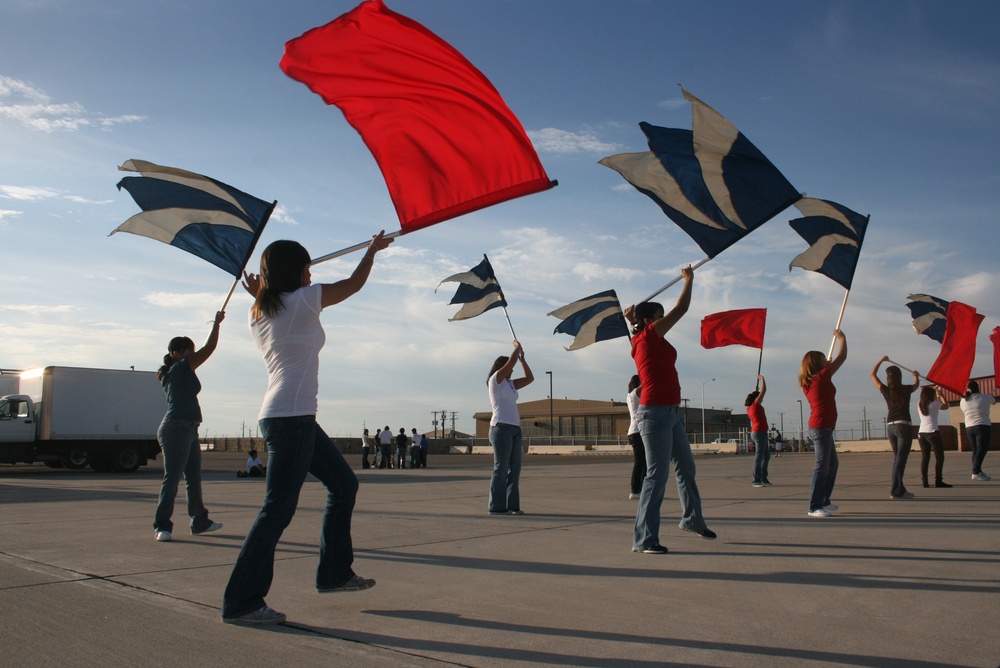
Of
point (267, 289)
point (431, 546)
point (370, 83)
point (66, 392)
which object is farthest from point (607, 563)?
point (66, 392)

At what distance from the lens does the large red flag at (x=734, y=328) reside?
44.0 ft

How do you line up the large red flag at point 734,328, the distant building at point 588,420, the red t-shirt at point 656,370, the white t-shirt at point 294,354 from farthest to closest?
the distant building at point 588,420, the large red flag at point 734,328, the red t-shirt at point 656,370, the white t-shirt at point 294,354

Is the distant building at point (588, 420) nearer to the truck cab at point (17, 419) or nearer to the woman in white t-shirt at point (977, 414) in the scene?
the truck cab at point (17, 419)

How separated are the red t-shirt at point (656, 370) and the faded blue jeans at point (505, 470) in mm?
3007

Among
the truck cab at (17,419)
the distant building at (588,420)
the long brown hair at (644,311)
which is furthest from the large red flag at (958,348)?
the distant building at (588,420)

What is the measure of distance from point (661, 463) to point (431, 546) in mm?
1879

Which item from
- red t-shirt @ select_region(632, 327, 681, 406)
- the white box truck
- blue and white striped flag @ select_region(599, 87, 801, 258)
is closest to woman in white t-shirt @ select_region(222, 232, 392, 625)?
red t-shirt @ select_region(632, 327, 681, 406)

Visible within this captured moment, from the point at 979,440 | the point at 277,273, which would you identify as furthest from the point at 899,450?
the point at 277,273

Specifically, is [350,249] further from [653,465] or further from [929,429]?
[929,429]

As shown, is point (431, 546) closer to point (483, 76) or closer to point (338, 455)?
point (338, 455)

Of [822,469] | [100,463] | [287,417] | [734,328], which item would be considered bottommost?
[100,463]

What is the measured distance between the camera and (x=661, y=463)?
19.2 feet

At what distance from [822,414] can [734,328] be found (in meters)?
5.41

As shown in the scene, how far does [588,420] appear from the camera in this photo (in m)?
89.2
